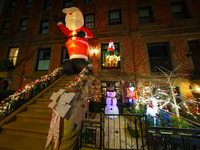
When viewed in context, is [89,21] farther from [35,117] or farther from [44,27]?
[35,117]

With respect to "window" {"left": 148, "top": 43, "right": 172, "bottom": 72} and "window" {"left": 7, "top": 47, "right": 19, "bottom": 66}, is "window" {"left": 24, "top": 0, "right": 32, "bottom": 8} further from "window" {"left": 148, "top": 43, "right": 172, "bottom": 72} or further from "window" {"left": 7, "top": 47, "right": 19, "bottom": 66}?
"window" {"left": 148, "top": 43, "right": 172, "bottom": 72}

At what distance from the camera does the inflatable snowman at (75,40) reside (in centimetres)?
492

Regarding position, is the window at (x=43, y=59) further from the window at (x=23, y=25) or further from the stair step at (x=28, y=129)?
the stair step at (x=28, y=129)

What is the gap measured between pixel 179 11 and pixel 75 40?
11.0 meters

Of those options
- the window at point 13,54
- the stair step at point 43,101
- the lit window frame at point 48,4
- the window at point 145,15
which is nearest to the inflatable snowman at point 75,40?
the stair step at point 43,101

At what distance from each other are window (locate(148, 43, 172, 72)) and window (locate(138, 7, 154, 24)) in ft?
9.42

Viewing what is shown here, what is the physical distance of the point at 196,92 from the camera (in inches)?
230

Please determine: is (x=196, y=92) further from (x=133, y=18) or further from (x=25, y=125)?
(x=25, y=125)

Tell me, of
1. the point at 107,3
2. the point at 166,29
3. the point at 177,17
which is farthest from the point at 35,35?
the point at 177,17

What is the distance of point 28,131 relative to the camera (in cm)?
290

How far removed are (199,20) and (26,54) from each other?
17842mm

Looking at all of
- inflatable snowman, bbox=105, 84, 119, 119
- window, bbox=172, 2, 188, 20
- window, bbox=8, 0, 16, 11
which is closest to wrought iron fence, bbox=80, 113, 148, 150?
inflatable snowman, bbox=105, 84, 119, 119

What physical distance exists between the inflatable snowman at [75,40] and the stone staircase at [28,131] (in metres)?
3.06

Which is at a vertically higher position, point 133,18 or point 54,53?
point 133,18
